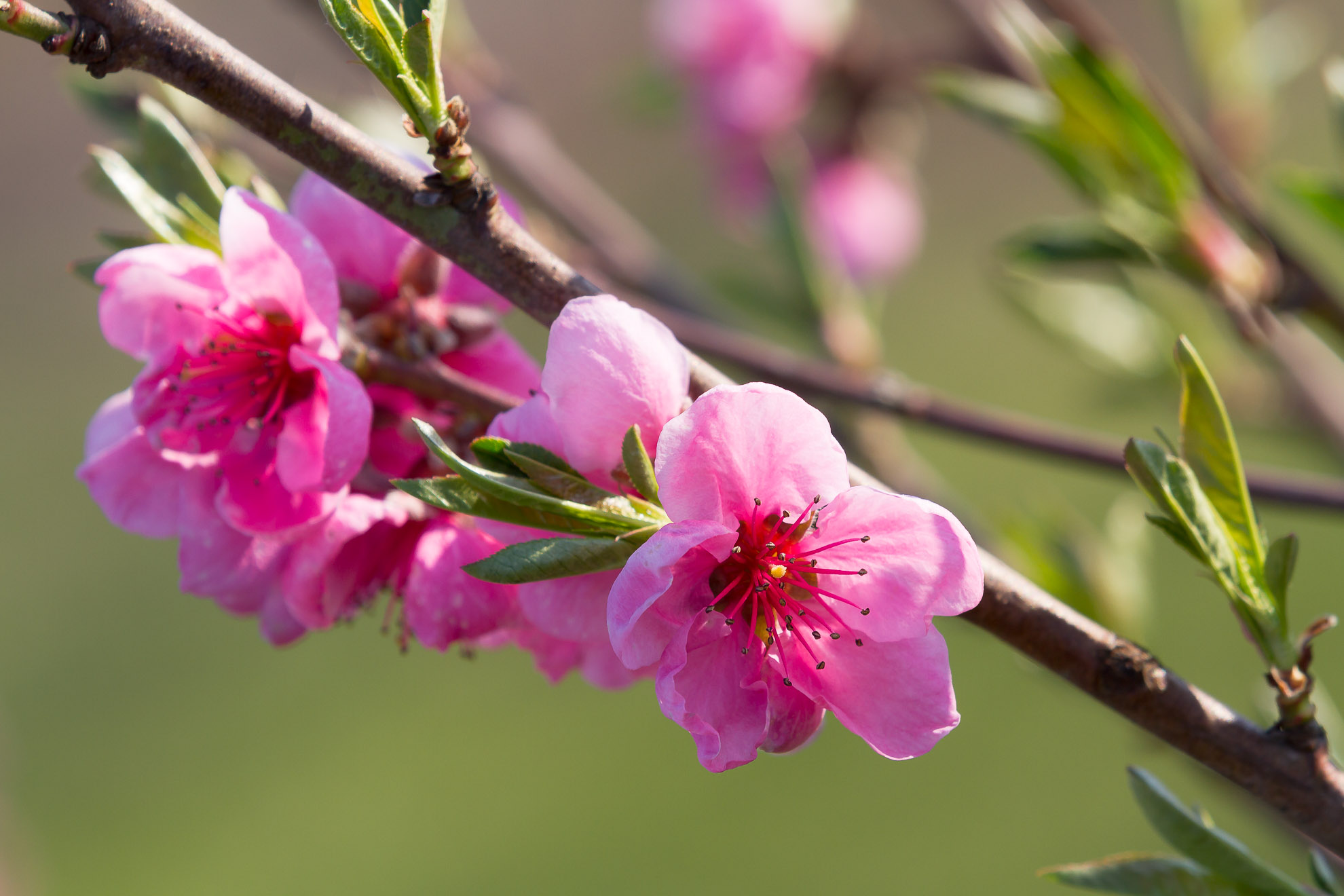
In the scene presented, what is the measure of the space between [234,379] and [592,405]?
0.82 feet

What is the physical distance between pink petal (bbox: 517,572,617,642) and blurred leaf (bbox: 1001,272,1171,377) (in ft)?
2.90

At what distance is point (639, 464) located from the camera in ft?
1.49

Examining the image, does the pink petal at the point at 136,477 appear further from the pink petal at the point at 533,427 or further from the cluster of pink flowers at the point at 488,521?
the pink petal at the point at 533,427

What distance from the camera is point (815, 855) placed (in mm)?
3541

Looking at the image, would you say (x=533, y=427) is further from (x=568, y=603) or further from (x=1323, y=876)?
(x=1323, y=876)

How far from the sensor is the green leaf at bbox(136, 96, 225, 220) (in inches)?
23.1

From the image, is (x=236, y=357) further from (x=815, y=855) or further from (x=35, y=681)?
(x=35, y=681)

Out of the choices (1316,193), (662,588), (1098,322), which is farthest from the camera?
(1098,322)

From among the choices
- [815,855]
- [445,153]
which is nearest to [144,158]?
[445,153]

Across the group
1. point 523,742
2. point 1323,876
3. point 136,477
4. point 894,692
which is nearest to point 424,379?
point 136,477

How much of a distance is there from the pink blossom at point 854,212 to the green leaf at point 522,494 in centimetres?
115

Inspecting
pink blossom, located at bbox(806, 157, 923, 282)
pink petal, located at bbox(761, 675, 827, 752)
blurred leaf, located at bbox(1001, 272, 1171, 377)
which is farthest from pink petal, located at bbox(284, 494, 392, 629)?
pink blossom, located at bbox(806, 157, 923, 282)

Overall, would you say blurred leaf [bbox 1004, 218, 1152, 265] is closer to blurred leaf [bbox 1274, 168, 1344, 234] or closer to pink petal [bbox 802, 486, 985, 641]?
blurred leaf [bbox 1274, 168, 1344, 234]

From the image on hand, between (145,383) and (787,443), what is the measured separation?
1.07 feet
